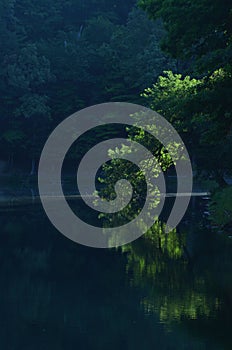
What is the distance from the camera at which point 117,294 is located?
16750 millimetres

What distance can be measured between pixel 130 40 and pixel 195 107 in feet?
220

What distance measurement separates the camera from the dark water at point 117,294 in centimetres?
1302

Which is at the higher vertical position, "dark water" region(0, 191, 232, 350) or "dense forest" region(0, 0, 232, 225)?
"dense forest" region(0, 0, 232, 225)

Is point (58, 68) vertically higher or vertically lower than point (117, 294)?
higher

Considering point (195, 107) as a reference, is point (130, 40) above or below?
above

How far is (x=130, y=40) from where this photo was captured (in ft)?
284

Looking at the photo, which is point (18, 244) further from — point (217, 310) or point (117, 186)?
point (117, 186)

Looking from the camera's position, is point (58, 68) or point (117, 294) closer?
point (117, 294)

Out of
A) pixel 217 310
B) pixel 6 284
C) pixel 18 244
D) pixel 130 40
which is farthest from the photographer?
pixel 130 40

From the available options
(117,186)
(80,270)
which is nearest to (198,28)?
(80,270)

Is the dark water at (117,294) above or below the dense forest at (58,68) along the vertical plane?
below

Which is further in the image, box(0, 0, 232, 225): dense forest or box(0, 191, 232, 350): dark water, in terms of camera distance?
box(0, 0, 232, 225): dense forest

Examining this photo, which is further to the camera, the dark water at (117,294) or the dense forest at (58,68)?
the dense forest at (58,68)

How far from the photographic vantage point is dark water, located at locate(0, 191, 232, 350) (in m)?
13.0
